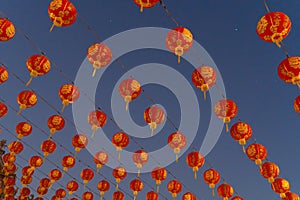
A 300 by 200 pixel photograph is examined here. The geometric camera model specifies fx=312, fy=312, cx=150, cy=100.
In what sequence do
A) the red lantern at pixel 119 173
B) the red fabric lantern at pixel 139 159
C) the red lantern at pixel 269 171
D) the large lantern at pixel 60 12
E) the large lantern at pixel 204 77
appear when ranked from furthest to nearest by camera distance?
the red lantern at pixel 119 173 → the red fabric lantern at pixel 139 159 → the red lantern at pixel 269 171 → the large lantern at pixel 204 77 → the large lantern at pixel 60 12

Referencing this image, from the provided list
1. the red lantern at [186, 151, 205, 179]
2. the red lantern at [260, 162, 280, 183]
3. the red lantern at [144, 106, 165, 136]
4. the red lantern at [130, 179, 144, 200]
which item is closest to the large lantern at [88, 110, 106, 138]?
the red lantern at [144, 106, 165, 136]

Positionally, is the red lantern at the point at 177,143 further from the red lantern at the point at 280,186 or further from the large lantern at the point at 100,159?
the red lantern at the point at 280,186

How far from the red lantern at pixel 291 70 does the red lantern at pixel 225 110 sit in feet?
5.96

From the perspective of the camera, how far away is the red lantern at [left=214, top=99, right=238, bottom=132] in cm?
747

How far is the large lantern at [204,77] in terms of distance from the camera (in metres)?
6.71

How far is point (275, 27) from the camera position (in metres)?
5.27

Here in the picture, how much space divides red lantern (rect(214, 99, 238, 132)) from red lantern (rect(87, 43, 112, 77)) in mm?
2978

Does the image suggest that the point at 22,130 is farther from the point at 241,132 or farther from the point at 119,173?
the point at 241,132

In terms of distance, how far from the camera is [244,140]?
309 inches

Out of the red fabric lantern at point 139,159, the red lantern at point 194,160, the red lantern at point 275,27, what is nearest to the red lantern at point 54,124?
the red fabric lantern at point 139,159

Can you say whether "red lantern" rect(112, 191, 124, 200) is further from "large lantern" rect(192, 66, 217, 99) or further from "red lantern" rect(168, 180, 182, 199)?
"large lantern" rect(192, 66, 217, 99)

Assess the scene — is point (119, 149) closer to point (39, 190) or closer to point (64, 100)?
point (64, 100)

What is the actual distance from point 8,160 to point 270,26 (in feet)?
30.1

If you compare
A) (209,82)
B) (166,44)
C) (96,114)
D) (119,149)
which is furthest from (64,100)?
(209,82)
